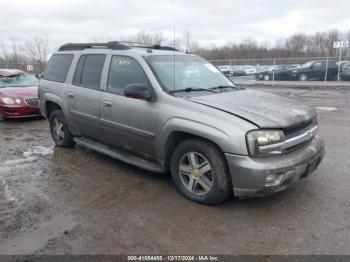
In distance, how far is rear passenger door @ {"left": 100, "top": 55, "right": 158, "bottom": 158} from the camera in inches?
157

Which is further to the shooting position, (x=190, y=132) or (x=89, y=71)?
(x=89, y=71)

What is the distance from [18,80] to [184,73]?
7.45 m

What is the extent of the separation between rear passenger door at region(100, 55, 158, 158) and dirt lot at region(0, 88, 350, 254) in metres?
0.56

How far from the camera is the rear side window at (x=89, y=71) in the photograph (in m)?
4.78

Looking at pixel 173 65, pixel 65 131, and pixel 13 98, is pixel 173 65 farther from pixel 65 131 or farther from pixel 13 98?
pixel 13 98

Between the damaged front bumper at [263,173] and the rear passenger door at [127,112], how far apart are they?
3.98 feet

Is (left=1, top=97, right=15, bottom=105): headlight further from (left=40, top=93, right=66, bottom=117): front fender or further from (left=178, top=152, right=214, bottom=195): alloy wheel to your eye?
(left=178, top=152, right=214, bottom=195): alloy wheel

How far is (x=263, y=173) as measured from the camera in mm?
3104

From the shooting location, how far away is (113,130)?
4.47m

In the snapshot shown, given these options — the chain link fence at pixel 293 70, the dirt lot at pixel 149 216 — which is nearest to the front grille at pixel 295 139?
the dirt lot at pixel 149 216

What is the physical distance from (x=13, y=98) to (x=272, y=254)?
8081 millimetres

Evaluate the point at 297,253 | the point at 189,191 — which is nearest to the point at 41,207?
the point at 189,191

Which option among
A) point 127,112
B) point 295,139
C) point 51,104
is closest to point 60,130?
point 51,104

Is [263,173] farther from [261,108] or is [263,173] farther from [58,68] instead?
[58,68]
